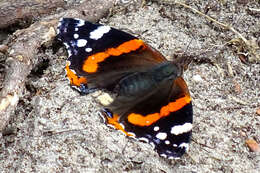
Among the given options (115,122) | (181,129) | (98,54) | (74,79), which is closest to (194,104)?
(181,129)

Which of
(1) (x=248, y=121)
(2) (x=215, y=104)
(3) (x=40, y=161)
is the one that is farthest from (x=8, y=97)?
(1) (x=248, y=121)

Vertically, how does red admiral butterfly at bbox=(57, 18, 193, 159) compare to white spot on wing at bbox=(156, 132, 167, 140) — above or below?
above

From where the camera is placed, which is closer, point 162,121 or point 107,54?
point 162,121

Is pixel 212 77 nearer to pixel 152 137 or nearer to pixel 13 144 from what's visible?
pixel 152 137

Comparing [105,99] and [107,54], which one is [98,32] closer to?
[107,54]

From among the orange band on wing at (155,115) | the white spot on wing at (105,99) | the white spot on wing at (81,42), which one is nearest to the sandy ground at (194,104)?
the white spot on wing at (105,99)

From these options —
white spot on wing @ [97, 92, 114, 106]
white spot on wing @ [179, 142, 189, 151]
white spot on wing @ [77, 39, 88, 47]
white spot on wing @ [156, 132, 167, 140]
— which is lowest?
white spot on wing @ [179, 142, 189, 151]

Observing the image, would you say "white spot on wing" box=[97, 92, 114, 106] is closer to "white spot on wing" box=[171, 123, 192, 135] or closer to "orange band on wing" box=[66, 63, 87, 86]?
"orange band on wing" box=[66, 63, 87, 86]

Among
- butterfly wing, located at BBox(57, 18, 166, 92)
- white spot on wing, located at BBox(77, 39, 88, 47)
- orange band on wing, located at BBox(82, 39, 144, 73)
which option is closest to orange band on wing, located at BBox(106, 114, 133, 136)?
butterfly wing, located at BBox(57, 18, 166, 92)
